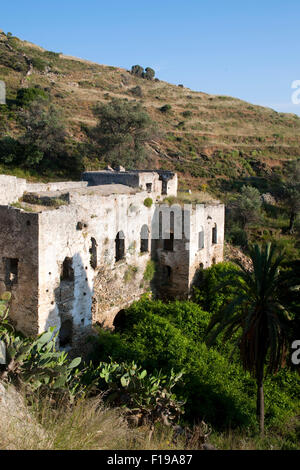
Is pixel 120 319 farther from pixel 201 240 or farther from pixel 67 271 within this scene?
pixel 201 240

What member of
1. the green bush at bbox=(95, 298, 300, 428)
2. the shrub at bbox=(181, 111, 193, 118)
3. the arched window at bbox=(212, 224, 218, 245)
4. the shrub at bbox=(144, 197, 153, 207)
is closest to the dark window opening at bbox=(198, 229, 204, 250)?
the arched window at bbox=(212, 224, 218, 245)

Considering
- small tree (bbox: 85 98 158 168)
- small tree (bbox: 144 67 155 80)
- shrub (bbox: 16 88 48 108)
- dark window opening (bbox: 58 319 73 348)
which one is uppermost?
small tree (bbox: 144 67 155 80)

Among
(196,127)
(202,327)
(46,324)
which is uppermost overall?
(196,127)

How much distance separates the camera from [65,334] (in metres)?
12.3

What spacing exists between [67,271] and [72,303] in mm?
963

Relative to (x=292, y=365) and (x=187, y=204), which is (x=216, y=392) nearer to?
(x=292, y=365)

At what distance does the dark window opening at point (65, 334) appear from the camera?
12094 mm

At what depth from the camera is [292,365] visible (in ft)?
34.9

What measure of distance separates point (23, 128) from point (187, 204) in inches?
923

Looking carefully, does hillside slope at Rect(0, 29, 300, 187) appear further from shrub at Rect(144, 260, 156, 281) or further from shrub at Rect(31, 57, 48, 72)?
shrub at Rect(144, 260, 156, 281)

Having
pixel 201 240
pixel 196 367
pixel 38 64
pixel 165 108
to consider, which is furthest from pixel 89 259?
pixel 38 64

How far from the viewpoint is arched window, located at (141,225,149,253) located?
16.4 metres

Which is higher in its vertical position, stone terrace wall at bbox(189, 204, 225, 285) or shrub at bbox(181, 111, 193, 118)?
shrub at bbox(181, 111, 193, 118)
